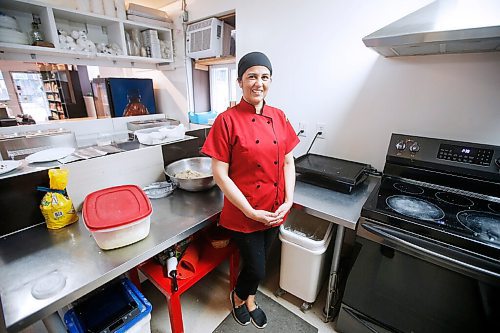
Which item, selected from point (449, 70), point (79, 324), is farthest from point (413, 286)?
point (79, 324)

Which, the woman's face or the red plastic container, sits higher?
the woman's face

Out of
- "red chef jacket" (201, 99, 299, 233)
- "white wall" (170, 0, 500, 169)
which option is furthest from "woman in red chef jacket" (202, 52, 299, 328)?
"white wall" (170, 0, 500, 169)

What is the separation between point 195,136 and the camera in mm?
1801

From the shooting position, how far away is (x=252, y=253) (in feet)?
3.96

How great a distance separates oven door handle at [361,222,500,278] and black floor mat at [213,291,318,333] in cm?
79

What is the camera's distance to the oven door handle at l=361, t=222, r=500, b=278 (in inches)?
32.8

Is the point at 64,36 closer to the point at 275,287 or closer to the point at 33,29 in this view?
the point at 33,29

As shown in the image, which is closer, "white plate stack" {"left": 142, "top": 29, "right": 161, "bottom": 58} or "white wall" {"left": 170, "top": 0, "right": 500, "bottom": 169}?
"white wall" {"left": 170, "top": 0, "right": 500, "bottom": 169}

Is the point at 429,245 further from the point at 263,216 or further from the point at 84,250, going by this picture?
the point at 84,250

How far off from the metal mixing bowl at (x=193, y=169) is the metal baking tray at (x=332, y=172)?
601 millimetres

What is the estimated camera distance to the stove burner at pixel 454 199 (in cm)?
111

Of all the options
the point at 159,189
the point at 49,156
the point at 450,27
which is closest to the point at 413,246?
the point at 450,27

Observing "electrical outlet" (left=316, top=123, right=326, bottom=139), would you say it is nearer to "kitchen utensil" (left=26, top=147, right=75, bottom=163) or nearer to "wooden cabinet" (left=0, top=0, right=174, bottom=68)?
"kitchen utensil" (left=26, top=147, right=75, bottom=163)

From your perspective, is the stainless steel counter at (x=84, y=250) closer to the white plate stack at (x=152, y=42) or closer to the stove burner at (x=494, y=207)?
the stove burner at (x=494, y=207)
